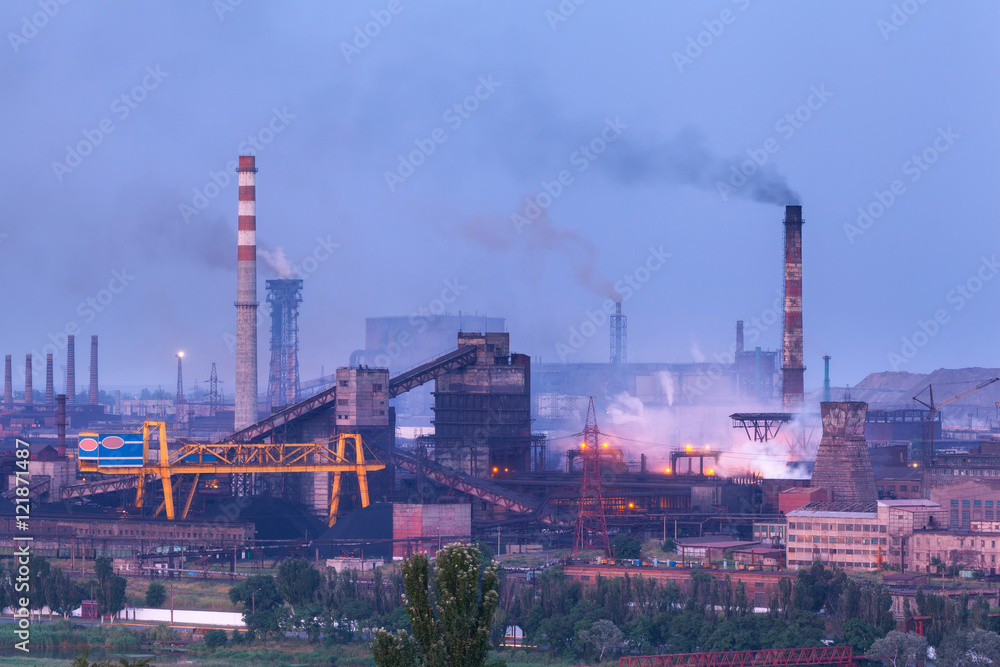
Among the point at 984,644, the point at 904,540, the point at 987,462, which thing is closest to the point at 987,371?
the point at 987,462

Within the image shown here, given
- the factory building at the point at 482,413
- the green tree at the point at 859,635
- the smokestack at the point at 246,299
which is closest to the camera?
the green tree at the point at 859,635

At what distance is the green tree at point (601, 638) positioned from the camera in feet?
162

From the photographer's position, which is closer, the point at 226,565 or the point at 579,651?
the point at 579,651

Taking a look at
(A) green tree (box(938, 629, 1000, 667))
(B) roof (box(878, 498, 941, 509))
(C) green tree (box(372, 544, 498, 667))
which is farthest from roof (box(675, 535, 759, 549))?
(C) green tree (box(372, 544, 498, 667))

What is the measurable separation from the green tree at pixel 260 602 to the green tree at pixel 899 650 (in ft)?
62.7

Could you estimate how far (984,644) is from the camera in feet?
153

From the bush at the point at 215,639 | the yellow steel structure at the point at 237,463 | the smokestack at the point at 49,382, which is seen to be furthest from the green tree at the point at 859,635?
the smokestack at the point at 49,382

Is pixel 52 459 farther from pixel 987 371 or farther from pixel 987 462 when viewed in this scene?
pixel 987 371

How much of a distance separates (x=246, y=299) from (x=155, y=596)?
30415 mm

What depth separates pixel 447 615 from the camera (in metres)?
24.9

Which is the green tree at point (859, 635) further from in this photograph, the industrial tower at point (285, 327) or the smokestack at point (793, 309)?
the industrial tower at point (285, 327)

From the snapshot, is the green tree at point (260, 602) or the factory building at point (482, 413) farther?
the factory building at point (482, 413)

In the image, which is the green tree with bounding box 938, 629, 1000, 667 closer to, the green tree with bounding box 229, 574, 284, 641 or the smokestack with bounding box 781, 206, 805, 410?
the green tree with bounding box 229, 574, 284, 641

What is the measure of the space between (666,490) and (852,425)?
9072mm
